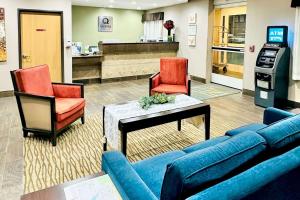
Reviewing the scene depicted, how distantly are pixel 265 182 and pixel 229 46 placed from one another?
6.92 meters

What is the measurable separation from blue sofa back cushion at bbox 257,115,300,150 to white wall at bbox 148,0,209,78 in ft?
21.7

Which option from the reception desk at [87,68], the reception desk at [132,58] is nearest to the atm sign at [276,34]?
the reception desk at [132,58]

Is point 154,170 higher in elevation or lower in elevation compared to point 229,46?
lower

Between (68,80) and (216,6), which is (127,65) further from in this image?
(216,6)

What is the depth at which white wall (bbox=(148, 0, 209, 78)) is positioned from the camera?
808 cm

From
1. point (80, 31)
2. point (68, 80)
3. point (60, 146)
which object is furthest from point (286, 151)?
point (80, 31)

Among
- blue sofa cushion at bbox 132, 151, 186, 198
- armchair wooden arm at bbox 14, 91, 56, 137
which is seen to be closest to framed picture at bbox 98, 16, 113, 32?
armchair wooden arm at bbox 14, 91, 56, 137

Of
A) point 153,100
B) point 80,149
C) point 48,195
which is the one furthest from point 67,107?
point 48,195

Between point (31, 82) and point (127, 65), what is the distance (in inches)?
191

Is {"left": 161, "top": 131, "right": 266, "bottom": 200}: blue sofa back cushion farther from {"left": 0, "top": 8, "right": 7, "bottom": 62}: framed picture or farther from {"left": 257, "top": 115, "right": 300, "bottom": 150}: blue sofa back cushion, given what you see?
{"left": 0, "top": 8, "right": 7, "bottom": 62}: framed picture

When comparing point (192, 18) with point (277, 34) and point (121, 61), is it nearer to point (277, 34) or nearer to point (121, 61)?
point (121, 61)

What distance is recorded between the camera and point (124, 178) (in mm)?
1626

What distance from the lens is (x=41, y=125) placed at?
3746 millimetres

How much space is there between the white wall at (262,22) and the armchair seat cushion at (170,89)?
2.32 m
